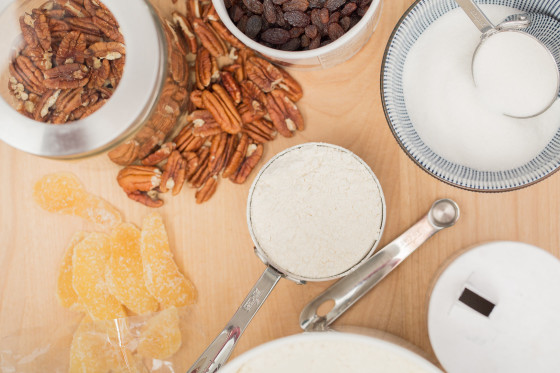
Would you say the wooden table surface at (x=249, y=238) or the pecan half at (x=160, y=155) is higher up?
the pecan half at (x=160, y=155)

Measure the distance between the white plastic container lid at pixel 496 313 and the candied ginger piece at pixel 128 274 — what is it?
420 millimetres

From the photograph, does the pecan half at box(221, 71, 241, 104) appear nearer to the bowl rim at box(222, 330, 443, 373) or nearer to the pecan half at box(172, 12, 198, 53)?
the pecan half at box(172, 12, 198, 53)

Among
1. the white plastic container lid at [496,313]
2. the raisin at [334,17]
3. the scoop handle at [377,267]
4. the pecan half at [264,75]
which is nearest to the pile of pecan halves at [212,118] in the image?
the pecan half at [264,75]

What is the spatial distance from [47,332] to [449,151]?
0.67 m

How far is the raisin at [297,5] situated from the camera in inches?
26.1

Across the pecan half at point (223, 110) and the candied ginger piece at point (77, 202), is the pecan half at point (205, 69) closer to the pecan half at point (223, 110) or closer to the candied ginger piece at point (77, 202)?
the pecan half at point (223, 110)

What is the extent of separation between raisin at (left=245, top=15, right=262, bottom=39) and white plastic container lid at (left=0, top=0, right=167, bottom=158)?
13cm

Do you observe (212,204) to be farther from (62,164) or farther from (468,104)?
(468,104)

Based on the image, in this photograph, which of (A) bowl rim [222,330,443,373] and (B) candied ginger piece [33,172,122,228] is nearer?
(A) bowl rim [222,330,443,373]

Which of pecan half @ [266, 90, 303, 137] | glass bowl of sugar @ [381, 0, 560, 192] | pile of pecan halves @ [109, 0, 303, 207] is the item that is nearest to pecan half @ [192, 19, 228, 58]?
pile of pecan halves @ [109, 0, 303, 207]

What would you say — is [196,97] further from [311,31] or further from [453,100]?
[453,100]

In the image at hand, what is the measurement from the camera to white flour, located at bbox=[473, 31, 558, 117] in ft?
2.02

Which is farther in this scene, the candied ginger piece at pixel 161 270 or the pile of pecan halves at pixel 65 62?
the candied ginger piece at pixel 161 270

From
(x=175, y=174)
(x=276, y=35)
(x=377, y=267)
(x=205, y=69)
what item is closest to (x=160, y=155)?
(x=175, y=174)
